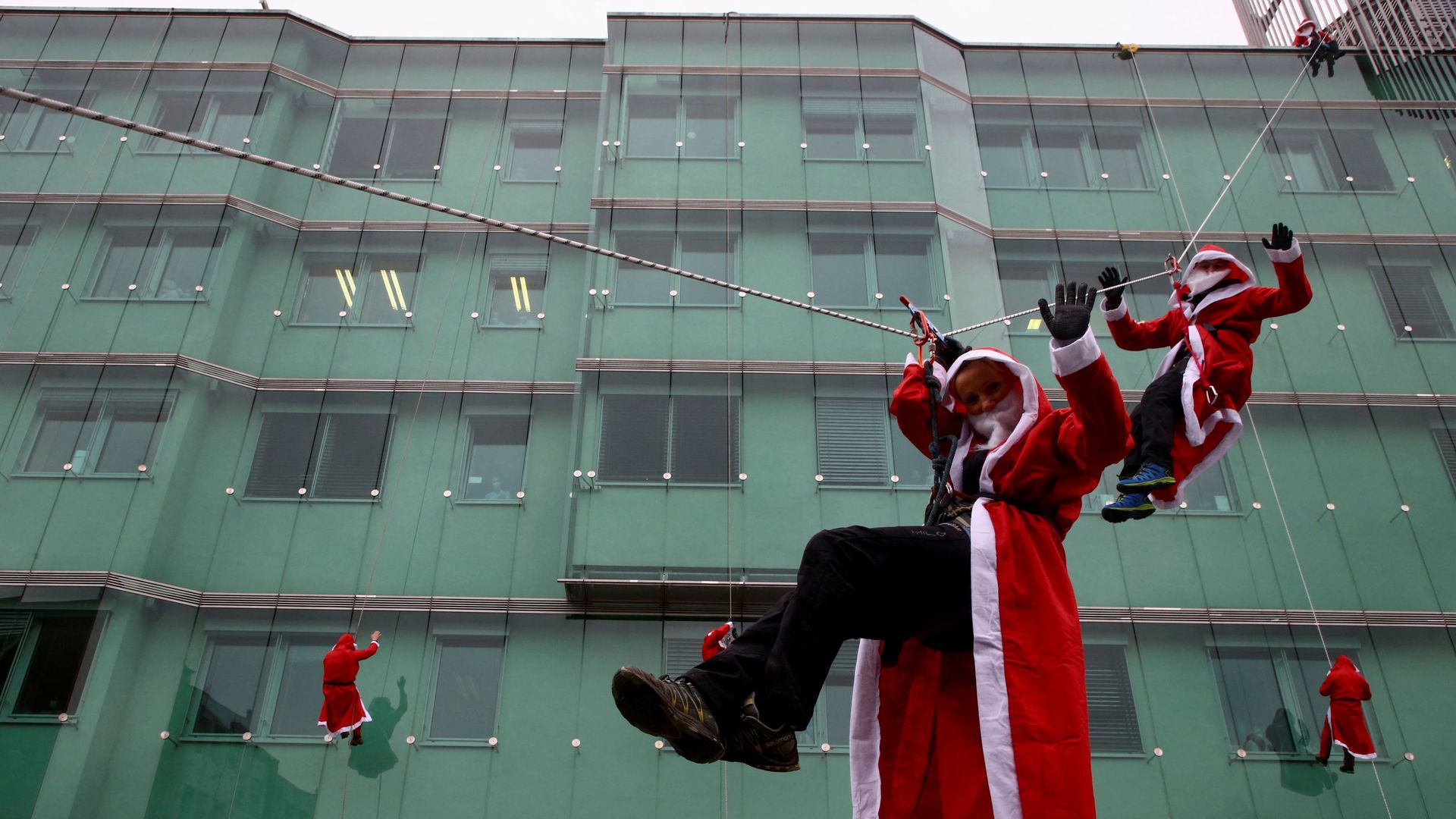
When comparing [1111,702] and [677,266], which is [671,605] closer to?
[677,266]

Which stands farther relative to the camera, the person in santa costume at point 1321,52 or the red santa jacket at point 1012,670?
the person in santa costume at point 1321,52

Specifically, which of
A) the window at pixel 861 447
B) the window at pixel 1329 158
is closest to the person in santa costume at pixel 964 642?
the window at pixel 861 447

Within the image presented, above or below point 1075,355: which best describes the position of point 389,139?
above

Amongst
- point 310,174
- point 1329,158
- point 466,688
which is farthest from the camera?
point 1329,158

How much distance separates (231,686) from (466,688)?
2438 millimetres

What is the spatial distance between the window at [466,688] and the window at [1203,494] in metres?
6.81

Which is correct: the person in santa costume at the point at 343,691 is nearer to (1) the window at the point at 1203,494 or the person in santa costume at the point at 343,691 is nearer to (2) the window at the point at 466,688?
(2) the window at the point at 466,688

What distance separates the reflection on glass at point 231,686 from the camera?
435 inches

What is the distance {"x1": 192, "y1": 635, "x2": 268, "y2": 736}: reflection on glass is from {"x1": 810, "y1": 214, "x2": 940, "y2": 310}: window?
7.76 metres

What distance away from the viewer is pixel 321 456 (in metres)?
12.8

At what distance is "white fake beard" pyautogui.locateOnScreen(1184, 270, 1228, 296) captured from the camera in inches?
261

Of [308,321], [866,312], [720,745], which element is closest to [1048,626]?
[720,745]

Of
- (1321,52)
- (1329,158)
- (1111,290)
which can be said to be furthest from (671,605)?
(1321,52)

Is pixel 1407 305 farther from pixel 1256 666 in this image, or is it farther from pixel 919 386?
pixel 919 386
